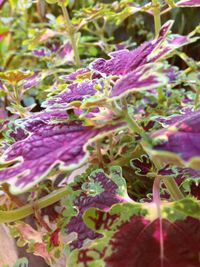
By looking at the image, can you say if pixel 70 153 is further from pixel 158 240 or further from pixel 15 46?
pixel 15 46

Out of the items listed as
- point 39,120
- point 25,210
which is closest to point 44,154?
point 39,120

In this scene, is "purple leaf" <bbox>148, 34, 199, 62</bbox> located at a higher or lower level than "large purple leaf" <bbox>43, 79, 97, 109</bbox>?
higher

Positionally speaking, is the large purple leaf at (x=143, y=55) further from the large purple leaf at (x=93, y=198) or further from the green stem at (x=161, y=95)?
the green stem at (x=161, y=95)

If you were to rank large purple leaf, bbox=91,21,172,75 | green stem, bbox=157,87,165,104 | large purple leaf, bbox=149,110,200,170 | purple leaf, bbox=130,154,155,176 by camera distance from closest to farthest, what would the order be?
large purple leaf, bbox=149,110,200,170 → large purple leaf, bbox=91,21,172,75 → purple leaf, bbox=130,154,155,176 → green stem, bbox=157,87,165,104

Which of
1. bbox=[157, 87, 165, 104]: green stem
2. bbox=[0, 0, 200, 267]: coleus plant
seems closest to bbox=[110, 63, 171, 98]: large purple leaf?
bbox=[0, 0, 200, 267]: coleus plant

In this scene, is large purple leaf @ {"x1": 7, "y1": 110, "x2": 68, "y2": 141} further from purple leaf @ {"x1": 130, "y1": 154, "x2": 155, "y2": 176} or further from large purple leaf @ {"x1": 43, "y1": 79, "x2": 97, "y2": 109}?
purple leaf @ {"x1": 130, "y1": 154, "x2": 155, "y2": 176}

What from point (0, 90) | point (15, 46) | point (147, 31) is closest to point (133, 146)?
point (0, 90)

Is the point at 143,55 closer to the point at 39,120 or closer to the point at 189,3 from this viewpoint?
the point at 39,120
